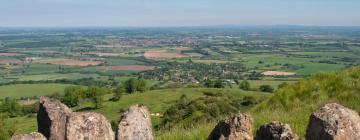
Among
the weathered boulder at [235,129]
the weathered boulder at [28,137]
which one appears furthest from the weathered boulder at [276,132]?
the weathered boulder at [28,137]

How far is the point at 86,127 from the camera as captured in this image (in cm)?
558

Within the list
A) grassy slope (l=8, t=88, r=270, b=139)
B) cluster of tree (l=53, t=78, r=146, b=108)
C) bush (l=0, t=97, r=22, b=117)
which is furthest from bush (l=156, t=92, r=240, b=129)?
bush (l=0, t=97, r=22, b=117)

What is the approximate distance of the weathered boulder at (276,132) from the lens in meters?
5.26

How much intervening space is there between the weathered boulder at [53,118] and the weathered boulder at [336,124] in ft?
10.9

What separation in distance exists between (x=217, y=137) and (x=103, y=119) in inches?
56.7

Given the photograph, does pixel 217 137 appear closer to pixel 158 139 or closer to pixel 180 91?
pixel 158 139

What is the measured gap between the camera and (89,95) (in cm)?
11550

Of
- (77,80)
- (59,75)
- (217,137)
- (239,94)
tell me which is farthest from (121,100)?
(217,137)

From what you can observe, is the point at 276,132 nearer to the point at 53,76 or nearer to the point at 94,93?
the point at 94,93

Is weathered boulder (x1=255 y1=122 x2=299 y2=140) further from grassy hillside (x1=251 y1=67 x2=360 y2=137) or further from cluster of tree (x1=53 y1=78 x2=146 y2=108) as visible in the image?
cluster of tree (x1=53 y1=78 x2=146 y2=108)

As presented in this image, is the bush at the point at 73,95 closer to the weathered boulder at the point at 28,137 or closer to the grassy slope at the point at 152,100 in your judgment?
the grassy slope at the point at 152,100

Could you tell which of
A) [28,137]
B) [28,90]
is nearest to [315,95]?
[28,137]

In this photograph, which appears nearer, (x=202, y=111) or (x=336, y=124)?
(x=336, y=124)

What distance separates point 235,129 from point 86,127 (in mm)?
1808
